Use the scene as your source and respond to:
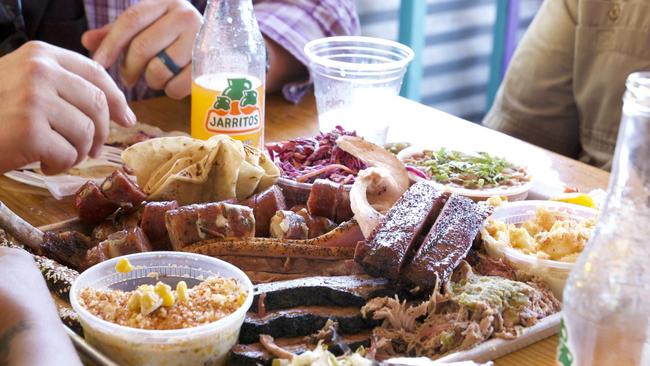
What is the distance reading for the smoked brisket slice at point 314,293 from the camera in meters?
1.34

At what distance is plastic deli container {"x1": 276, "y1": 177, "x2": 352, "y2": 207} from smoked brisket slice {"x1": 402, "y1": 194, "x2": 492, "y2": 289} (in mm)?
326

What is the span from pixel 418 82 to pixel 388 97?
218 cm

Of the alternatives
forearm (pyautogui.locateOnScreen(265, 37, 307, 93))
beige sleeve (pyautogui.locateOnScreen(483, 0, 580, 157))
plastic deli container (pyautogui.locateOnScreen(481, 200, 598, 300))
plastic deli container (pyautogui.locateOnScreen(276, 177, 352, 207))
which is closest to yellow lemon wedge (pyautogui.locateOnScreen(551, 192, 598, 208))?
plastic deli container (pyautogui.locateOnScreen(481, 200, 598, 300))

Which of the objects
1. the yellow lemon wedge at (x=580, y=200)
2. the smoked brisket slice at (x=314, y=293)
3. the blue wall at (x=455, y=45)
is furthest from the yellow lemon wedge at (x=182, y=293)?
the blue wall at (x=455, y=45)

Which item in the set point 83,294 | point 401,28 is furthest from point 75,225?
point 401,28

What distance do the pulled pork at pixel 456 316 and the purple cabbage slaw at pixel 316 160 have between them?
19.3 inches

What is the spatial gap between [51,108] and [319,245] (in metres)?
0.67

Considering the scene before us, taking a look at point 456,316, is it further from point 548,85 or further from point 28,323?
point 548,85

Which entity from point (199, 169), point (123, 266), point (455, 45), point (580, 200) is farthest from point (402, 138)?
point (455, 45)

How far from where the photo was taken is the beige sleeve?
10.0 feet

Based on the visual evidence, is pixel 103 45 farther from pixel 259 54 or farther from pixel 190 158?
pixel 190 158

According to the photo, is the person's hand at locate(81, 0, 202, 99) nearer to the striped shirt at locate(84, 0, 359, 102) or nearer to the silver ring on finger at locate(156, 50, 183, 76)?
the silver ring on finger at locate(156, 50, 183, 76)

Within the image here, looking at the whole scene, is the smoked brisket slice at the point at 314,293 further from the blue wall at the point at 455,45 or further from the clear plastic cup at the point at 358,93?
the blue wall at the point at 455,45

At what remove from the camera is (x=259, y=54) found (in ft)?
6.64
